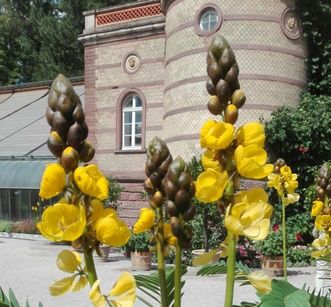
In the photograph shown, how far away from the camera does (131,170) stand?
17.6 meters

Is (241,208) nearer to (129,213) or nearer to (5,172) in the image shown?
(129,213)

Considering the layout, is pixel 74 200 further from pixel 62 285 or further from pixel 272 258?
pixel 272 258

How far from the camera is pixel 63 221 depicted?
3.49 feet

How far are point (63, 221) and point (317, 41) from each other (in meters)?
Result: 14.9

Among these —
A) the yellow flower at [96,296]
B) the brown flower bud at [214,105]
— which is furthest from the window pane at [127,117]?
the yellow flower at [96,296]

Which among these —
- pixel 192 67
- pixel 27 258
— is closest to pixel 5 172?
pixel 27 258

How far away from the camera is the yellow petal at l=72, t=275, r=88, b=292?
108cm

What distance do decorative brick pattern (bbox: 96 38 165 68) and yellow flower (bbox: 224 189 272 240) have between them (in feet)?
54.0

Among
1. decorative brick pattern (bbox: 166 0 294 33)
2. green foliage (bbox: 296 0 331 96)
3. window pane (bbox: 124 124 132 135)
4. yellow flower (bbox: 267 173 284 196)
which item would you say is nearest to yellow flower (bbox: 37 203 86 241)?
yellow flower (bbox: 267 173 284 196)

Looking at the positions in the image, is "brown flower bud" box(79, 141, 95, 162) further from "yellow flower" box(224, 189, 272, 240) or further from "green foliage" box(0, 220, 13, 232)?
"green foliage" box(0, 220, 13, 232)

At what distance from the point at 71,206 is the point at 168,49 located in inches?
585

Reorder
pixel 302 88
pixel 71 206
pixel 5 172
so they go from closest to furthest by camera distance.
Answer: pixel 71 206 → pixel 302 88 → pixel 5 172

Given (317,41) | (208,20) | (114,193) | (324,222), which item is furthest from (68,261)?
(114,193)

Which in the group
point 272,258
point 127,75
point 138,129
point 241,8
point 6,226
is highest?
point 241,8
